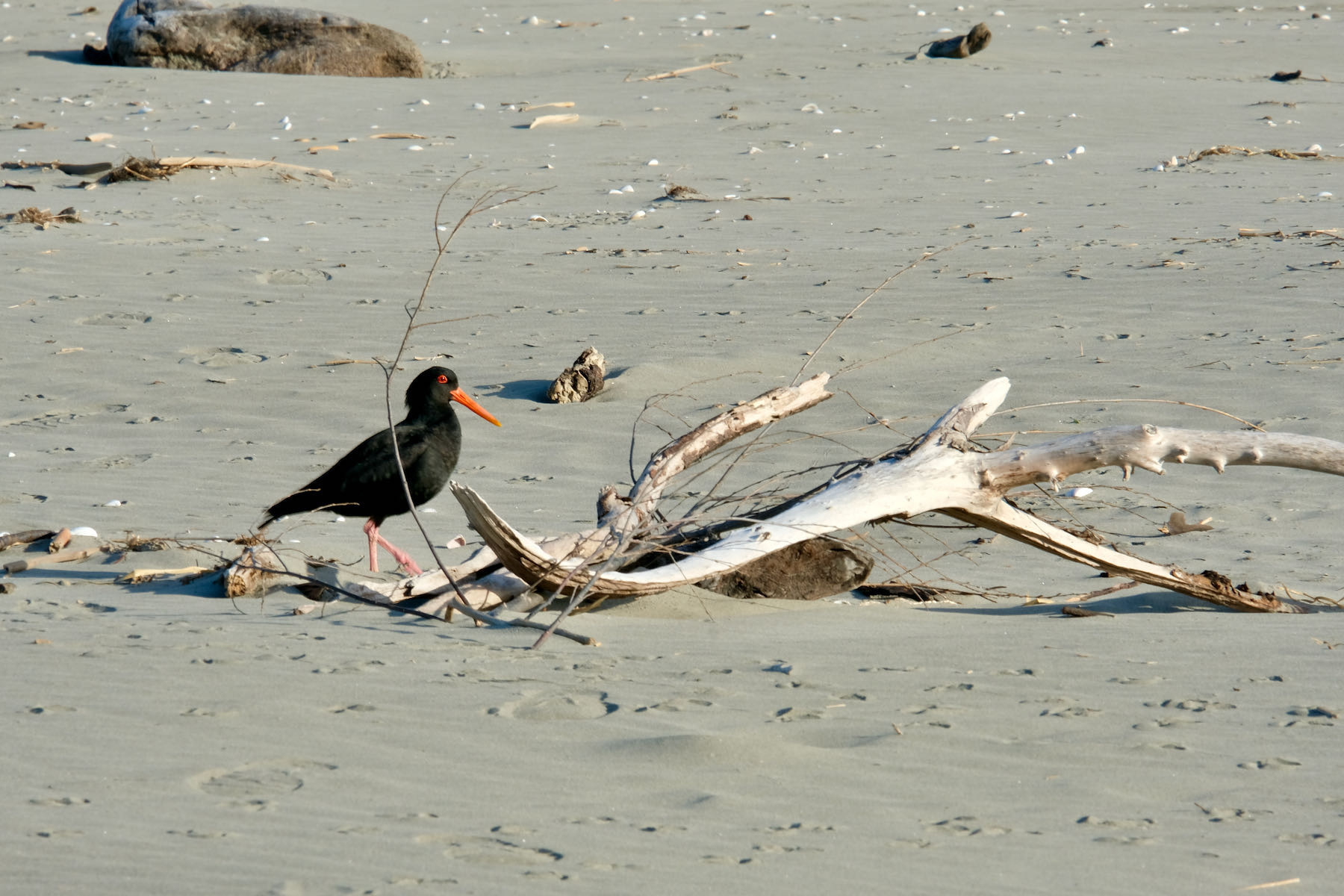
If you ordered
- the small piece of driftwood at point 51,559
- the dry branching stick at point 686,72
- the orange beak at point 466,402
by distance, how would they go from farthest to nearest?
the dry branching stick at point 686,72 → the orange beak at point 466,402 → the small piece of driftwood at point 51,559

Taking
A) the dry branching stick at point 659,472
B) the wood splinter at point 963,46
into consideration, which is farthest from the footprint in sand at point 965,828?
the wood splinter at point 963,46

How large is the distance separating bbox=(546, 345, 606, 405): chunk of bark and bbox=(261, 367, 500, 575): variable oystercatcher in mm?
2186

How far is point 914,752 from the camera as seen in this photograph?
3189mm

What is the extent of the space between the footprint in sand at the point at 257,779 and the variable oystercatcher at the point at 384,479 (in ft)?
6.23

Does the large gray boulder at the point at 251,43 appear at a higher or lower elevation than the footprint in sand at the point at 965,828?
higher

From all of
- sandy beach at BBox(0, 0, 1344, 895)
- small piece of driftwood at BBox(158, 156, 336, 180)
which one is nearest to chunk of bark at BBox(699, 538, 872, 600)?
sandy beach at BBox(0, 0, 1344, 895)

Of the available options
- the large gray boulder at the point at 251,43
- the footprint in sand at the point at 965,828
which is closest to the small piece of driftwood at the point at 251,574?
the footprint in sand at the point at 965,828

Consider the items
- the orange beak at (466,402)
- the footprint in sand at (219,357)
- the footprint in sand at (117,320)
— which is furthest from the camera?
the footprint in sand at (117,320)

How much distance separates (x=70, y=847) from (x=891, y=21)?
69.9 ft

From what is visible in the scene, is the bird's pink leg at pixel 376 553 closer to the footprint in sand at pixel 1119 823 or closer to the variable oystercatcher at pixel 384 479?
the variable oystercatcher at pixel 384 479

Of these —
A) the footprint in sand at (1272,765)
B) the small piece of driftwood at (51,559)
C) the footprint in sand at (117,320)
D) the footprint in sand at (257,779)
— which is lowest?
the small piece of driftwood at (51,559)

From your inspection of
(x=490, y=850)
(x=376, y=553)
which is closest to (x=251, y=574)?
(x=376, y=553)

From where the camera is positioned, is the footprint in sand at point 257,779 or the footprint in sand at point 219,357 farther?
the footprint in sand at point 219,357

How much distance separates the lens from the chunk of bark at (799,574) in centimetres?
487
